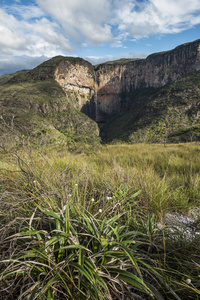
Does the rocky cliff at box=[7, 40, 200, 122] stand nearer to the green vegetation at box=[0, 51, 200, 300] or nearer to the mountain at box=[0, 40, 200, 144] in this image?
the mountain at box=[0, 40, 200, 144]

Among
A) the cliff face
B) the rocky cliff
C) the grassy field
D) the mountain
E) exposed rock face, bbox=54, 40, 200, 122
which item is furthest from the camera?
exposed rock face, bbox=54, 40, 200, 122

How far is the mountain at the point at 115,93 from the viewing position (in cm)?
6019

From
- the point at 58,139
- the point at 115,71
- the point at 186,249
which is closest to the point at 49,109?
the point at 115,71

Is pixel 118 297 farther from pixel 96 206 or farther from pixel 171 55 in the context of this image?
pixel 171 55

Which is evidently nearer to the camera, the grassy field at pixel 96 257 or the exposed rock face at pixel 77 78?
the grassy field at pixel 96 257

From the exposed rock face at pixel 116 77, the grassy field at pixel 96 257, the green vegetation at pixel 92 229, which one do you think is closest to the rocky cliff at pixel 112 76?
the exposed rock face at pixel 116 77

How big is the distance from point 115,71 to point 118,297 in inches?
5642

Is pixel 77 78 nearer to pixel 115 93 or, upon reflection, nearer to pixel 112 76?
pixel 112 76

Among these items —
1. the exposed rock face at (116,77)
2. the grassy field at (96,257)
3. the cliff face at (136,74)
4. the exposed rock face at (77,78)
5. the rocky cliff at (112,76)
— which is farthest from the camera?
the exposed rock face at (77,78)

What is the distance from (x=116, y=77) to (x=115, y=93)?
1278 cm

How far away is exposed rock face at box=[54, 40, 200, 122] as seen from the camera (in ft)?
328

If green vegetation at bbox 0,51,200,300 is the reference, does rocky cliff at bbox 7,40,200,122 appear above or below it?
above

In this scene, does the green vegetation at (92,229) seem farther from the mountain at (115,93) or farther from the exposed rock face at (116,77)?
the exposed rock face at (116,77)

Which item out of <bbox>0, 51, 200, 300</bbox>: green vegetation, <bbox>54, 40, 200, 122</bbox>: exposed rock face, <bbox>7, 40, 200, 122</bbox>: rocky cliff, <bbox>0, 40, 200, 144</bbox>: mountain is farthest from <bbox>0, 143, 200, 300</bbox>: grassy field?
<bbox>54, 40, 200, 122</bbox>: exposed rock face
